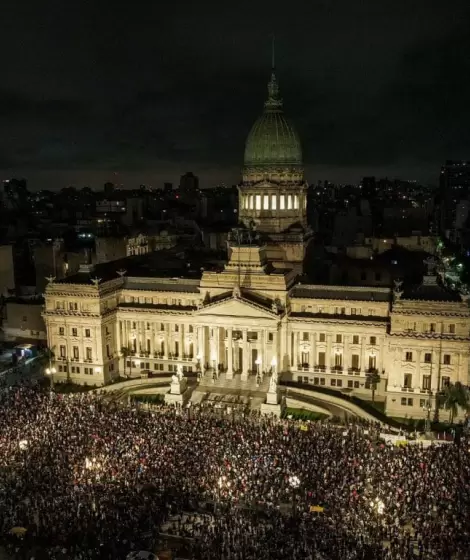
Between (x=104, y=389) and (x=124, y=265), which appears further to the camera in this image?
(x=124, y=265)

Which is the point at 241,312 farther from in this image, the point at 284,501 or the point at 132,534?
the point at 132,534

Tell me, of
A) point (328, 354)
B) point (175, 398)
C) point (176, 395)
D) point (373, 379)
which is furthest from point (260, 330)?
point (373, 379)

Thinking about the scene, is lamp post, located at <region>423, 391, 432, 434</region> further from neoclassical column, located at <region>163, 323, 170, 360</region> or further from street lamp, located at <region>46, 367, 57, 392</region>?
street lamp, located at <region>46, 367, 57, 392</region>

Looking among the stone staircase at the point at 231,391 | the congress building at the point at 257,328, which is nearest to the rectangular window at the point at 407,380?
the congress building at the point at 257,328

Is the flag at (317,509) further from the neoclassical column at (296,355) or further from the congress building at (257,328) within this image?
the neoclassical column at (296,355)

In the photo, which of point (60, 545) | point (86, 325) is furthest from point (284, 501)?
point (86, 325)

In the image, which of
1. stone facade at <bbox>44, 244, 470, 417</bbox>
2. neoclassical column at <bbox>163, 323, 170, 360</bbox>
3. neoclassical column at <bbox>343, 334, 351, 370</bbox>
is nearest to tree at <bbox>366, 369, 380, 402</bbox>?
stone facade at <bbox>44, 244, 470, 417</bbox>
